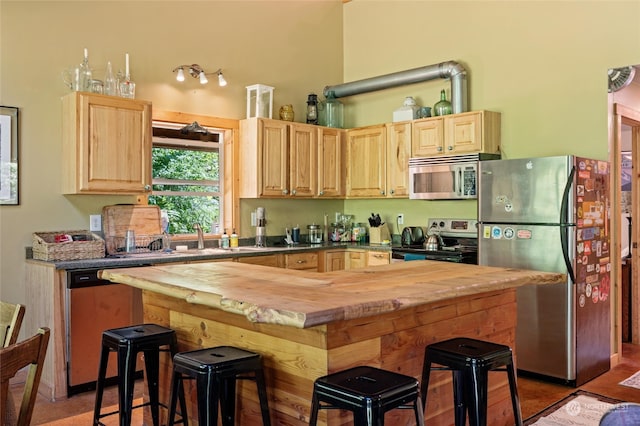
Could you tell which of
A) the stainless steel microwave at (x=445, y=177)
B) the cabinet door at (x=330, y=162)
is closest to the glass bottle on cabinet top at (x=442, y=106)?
the stainless steel microwave at (x=445, y=177)

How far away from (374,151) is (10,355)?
479 centimetres

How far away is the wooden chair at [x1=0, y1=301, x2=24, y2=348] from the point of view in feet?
6.94

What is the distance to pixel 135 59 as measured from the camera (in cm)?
487

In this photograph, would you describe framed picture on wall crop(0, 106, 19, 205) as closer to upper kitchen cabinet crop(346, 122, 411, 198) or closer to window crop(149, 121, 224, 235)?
window crop(149, 121, 224, 235)

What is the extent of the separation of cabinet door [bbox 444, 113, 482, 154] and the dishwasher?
308 centimetres

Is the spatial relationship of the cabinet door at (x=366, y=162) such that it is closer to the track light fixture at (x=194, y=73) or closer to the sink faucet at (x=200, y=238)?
the track light fixture at (x=194, y=73)

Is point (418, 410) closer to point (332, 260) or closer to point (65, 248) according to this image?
point (65, 248)

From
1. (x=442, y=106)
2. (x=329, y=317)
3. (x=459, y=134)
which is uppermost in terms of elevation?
(x=442, y=106)

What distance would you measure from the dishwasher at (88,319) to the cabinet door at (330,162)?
2568mm

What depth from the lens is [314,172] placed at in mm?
5965

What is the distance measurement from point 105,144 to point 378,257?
2.69 meters

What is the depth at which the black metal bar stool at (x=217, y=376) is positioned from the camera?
2.20 metres

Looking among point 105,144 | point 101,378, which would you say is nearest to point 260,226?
point 105,144

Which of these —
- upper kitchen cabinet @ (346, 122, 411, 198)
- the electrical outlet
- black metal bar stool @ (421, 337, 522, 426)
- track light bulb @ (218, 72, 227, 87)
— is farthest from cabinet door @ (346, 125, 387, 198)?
black metal bar stool @ (421, 337, 522, 426)
